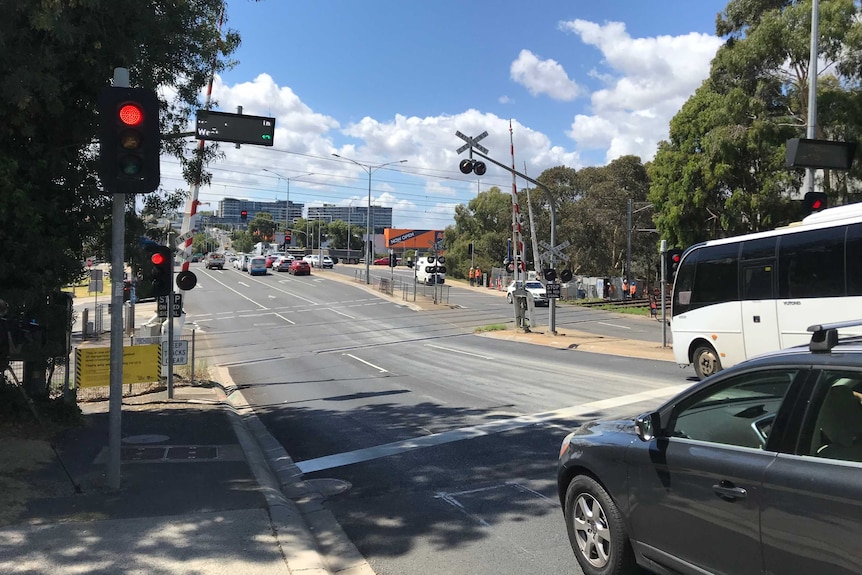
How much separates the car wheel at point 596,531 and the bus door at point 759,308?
8.97 metres

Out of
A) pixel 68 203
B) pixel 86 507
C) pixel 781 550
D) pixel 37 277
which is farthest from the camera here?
pixel 68 203

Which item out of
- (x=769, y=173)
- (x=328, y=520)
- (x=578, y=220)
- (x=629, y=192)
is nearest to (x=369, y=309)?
(x=769, y=173)

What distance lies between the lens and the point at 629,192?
61.1 meters

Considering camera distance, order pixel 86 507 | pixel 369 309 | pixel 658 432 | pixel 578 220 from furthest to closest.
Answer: pixel 578 220
pixel 369 309
pixel 86 507
pixel 658 432

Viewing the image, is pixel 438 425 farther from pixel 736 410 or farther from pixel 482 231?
pixel 482 231

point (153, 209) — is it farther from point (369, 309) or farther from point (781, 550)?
point (369, 309)

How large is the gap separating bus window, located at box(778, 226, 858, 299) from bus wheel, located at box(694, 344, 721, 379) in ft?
7.04

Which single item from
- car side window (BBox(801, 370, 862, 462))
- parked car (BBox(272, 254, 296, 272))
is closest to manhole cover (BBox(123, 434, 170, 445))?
car side window (BBox(801, 370, 862, 462))

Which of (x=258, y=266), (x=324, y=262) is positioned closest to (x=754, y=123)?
(x=258, y=266)

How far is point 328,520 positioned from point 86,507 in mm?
2090

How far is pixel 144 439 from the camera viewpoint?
847 cm

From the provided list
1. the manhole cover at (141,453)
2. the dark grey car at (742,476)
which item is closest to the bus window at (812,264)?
the dark grey car at (742,476)

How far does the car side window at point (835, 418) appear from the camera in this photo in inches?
115

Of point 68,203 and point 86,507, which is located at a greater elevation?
point 68,203
